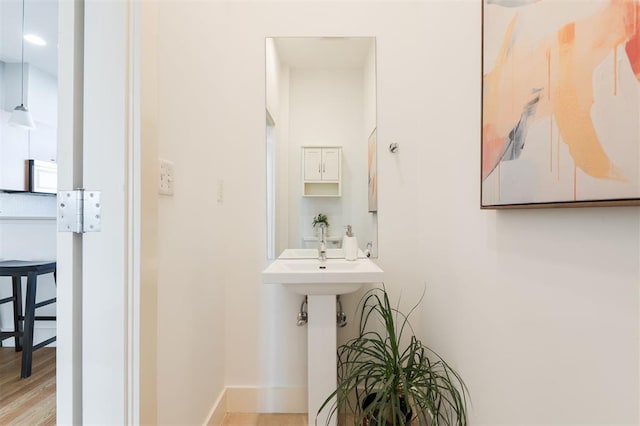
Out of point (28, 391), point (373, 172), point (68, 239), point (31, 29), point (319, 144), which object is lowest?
point (28, 391)

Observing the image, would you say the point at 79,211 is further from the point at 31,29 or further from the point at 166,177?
the point at 31,29

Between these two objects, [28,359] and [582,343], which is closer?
[582,343]

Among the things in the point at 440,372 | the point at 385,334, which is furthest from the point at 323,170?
the point at 440,372

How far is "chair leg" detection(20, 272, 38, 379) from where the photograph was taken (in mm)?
2066

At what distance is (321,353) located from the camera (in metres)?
1.46

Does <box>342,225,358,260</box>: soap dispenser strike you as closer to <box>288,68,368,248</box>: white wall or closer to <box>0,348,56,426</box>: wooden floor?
<box>288,68,368,248</box>: white wall

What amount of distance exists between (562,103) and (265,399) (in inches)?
73.3

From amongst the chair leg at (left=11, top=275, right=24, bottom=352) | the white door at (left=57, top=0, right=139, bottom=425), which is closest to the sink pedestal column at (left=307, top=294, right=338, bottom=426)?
the white door at (left=57, top=0, right=139, bottom=425)

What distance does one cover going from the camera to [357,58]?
1.79 m

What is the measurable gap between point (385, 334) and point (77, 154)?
5.26 feet

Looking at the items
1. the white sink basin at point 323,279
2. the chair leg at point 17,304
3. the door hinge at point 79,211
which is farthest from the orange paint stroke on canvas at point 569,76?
the chair leg at point 17,304

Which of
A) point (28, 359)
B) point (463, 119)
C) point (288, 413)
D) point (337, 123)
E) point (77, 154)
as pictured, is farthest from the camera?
point (28, 359)

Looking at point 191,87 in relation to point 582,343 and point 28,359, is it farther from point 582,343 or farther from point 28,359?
point 28,359

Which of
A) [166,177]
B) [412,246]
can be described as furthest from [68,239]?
[412,246]
